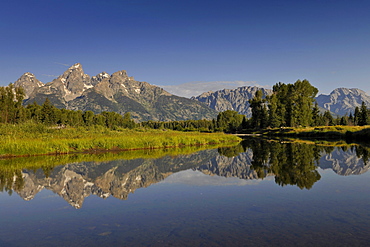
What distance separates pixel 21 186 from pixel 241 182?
14372 mm

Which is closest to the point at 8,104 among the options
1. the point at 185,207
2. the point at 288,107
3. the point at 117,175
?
the point at 117,175

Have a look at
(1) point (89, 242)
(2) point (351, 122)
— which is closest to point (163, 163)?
(1) point (89, 242)

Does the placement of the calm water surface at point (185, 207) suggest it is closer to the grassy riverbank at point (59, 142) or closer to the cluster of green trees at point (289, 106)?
the grassy riverbank at point (59, 142)

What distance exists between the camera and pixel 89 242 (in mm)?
8727

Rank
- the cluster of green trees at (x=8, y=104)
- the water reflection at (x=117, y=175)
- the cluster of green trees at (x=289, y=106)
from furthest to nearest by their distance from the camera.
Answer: the cluster of green trees at (x=289, y=106), the cluster of green trees at (x=8, y=104), the water reflection at (x=117, y=175)

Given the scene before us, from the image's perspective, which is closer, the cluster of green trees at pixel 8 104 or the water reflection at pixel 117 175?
the water reflection at pixel 117 175

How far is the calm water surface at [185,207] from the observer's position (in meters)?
8.95

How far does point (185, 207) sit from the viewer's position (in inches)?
505

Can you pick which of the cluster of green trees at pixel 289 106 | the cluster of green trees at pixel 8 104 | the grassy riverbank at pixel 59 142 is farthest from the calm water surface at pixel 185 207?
the cluster of green trees at pixel 289 106

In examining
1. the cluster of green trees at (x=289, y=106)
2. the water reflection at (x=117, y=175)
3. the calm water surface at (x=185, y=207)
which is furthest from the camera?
the cluster of green trees at (x=289, y=106)

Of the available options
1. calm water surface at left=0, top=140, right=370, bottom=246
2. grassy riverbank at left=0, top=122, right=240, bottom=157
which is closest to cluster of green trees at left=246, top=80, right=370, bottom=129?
grassy riverbank at left=0, top=122, right=240, bottom=157

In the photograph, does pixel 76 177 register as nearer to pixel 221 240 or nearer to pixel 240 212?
pixel 240 212

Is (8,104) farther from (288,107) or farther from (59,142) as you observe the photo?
Answer: (288,107)

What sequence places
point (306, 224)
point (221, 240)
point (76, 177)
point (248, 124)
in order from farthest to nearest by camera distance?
point (248, 124), point (76, 177), point (306, 224), point (221, 240)
